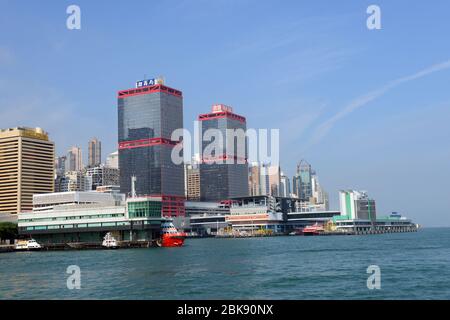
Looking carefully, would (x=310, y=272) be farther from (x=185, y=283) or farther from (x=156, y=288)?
(x=156, y=288)

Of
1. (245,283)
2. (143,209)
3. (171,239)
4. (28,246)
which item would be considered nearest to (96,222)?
(143,209)

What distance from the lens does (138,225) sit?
132 meters

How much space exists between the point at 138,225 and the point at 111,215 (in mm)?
9123

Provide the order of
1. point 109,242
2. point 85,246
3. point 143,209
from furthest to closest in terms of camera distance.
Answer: point 85,246 → point 143,209 → point 109,242

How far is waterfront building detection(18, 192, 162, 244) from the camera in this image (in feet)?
433

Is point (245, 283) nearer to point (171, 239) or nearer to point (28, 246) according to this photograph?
point (171, 239)

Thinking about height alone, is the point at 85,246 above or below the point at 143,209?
below

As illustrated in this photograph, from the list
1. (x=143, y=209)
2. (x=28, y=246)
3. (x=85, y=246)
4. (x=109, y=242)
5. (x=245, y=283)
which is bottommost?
(x=85, y=246)

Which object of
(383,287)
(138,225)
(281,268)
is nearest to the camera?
(383,287)

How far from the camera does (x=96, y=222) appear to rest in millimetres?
137875

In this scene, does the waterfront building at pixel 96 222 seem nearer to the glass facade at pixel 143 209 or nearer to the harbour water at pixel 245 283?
the glass facade at pixel 143 209

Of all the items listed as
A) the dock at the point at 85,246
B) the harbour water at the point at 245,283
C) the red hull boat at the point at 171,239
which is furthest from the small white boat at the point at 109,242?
the harbour water at the point at 245,283

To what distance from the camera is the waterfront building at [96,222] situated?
132 metres
